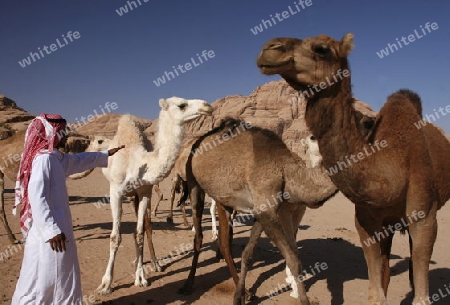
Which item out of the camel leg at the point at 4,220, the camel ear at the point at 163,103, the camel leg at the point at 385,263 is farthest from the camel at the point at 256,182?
the camel leg at the point at 4,220

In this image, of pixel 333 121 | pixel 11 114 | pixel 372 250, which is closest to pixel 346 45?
pixel 333 121

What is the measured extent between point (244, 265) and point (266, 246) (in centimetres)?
377

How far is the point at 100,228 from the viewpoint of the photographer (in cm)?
984

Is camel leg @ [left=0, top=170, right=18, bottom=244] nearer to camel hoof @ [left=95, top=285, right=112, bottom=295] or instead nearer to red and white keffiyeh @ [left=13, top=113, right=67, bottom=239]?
camel hoof @ [left=95, top=285, right=112, bottom=295]

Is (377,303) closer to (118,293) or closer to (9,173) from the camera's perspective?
(118,293)

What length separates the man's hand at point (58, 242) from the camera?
313 centimetres

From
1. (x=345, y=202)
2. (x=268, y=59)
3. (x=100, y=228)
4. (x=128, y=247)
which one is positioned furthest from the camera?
(x=345, y=202)

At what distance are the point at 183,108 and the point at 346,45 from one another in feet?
11.4

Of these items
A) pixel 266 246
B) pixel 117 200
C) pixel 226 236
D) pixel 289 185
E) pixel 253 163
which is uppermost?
pixel 117 200

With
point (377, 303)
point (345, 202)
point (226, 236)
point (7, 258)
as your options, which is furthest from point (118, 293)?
point (345, 202)

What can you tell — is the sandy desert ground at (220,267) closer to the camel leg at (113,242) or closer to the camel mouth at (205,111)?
the camel leg at (113,242)

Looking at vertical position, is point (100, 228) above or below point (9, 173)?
below

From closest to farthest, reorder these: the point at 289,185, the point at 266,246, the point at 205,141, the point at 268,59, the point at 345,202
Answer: the point at 268,59 < the point at 289,185 < the point at 205,141 < the point at 266,246 < the point at 345,202

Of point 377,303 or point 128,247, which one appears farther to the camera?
point 128,247
